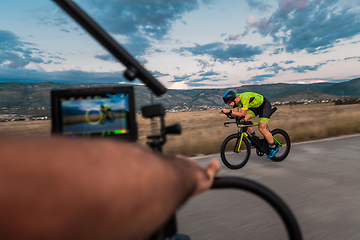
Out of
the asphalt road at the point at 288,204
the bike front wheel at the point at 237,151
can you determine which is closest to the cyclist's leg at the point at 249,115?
the bike front wheel at the point at 237,151

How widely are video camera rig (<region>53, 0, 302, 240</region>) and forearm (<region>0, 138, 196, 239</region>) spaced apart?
0.47m

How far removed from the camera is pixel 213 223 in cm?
319

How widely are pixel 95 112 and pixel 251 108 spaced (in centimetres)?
576

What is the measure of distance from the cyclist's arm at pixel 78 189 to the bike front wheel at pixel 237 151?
5.46m

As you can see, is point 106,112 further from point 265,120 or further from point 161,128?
point 265,120

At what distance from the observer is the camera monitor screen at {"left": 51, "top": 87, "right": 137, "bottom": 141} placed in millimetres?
1267

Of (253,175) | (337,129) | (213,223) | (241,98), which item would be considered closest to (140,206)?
(213,223)

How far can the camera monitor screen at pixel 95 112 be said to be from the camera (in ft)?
4.16

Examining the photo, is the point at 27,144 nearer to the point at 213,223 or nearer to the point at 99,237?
the point at 99,237

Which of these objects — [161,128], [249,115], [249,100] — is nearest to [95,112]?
[161,128]

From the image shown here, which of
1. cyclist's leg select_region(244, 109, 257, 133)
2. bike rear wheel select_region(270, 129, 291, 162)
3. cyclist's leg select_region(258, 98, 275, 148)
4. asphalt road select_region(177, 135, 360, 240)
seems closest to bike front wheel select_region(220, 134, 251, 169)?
asphalt road select_region(177, 135, 360, 240)

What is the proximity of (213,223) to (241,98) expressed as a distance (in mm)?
3543

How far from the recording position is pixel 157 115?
3.58 feet

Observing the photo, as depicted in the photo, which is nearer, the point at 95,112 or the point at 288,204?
the point at 95,112
